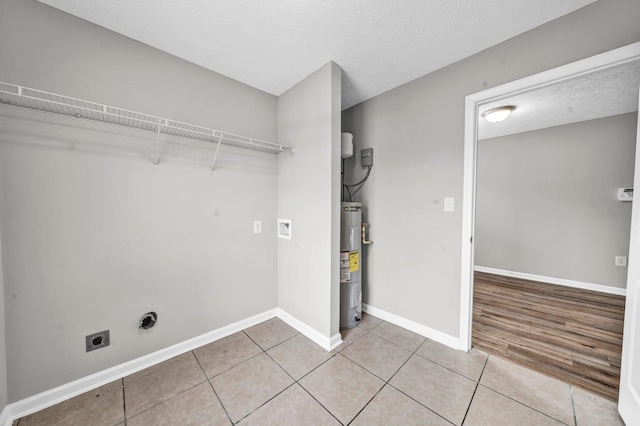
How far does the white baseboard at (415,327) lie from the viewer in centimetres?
194

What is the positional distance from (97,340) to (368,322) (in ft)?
7.17

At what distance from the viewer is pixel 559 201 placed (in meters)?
3.52

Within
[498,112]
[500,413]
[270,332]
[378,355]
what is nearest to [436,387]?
[500,413]

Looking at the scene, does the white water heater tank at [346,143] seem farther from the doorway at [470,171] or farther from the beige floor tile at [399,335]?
the beige floor tile at [399,335]

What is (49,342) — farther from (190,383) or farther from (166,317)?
(190,383)

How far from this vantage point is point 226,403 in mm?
1388

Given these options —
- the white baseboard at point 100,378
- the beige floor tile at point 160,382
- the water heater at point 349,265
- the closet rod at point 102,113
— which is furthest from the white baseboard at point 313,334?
the closet rod at point 102,113

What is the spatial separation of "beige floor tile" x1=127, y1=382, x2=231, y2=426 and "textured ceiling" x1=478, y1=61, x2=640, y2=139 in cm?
309

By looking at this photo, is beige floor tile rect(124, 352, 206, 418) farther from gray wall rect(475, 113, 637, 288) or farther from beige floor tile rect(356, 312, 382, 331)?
gray wall rect(475, 113, 637, 288)

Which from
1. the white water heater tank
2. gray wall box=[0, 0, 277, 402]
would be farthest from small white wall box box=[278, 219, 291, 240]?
the white water heater tank

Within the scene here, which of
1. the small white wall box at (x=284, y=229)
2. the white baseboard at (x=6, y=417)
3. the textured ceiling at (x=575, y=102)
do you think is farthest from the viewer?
the small white wall box at (x=284, y=229)

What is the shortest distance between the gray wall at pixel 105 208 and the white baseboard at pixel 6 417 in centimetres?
5

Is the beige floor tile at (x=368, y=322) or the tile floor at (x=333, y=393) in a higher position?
the tile floor at (x=333, y=393)

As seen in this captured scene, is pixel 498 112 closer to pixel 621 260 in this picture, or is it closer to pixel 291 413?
pixel 621 260
